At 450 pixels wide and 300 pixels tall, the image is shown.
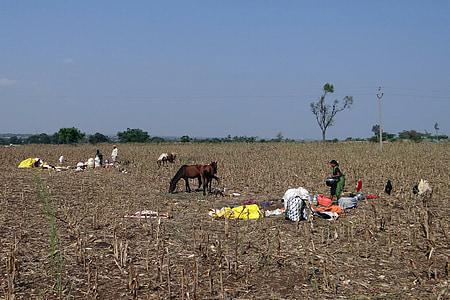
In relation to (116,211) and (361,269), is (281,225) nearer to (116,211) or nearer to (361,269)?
(361,269)

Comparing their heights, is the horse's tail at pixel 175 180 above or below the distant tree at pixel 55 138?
below

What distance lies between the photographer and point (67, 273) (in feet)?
22.1

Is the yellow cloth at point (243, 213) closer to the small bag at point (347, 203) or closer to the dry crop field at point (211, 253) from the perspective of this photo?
the dry crop field at point (211, 253)

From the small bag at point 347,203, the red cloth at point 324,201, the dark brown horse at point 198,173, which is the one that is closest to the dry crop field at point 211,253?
the small bag at point 347,203

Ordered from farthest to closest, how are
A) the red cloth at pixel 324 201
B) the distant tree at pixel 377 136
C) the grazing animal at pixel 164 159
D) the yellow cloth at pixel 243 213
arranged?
the distant tree at pixel 377 136, the grazing animal at pixel 164 159, the red cloth at pixel 324 201, the yellow cloth at pixel 243 213

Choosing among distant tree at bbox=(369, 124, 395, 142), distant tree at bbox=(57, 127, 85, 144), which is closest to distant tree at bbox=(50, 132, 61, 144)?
distant tree at bbox=(57, 127, 85, 144)

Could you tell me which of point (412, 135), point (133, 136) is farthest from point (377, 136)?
point (133, 136)

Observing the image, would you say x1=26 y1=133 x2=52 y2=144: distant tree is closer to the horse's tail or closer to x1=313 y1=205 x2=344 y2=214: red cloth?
the horse's tail

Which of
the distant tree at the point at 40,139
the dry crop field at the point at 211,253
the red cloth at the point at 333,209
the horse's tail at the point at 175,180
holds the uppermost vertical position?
the distant tree at the point at 40,139

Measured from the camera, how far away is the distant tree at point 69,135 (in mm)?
67500

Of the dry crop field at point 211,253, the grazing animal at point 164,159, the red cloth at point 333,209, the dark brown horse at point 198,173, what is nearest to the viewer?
the dry crop field at point 211,253

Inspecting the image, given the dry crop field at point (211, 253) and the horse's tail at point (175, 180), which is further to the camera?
the horse's tail at point (175, 180)

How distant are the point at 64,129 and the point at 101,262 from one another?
64.5m

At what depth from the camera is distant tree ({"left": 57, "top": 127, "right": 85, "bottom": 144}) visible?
221 feet
